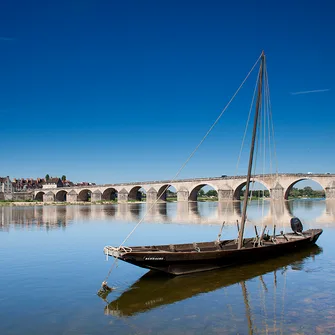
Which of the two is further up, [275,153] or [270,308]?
[275,153]

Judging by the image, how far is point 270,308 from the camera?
10164mm

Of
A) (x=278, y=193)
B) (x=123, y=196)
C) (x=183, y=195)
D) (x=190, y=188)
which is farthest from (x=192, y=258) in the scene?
(x=123, y=196)

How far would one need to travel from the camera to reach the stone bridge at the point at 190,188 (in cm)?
8407

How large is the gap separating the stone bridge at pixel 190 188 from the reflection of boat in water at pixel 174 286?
1596 inches

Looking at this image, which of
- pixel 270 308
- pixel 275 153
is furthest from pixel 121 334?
pixel 275 153

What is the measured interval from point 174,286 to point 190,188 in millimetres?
92961

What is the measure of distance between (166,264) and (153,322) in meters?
4.27

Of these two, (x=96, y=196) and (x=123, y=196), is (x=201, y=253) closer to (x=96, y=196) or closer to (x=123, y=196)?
(x=123, y=196)

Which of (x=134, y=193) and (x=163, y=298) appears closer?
(x=163, y=298)

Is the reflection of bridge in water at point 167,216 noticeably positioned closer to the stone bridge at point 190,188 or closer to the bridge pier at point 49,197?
the stone bridge at point 190,188

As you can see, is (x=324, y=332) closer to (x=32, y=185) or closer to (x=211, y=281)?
(x=211, y=281)

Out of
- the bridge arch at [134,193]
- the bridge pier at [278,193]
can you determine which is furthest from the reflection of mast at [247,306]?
the bridge arch at [134,193]

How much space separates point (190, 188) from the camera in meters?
105

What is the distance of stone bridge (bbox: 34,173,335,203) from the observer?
84075 mm
